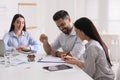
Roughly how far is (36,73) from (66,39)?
116cm

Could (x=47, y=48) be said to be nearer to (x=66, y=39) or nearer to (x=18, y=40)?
(x=66, y=39)

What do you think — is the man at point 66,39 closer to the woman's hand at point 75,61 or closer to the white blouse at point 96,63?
the woman's hand at point 75,61

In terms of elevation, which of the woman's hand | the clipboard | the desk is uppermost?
the woman's hand

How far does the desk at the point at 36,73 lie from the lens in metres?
1.74

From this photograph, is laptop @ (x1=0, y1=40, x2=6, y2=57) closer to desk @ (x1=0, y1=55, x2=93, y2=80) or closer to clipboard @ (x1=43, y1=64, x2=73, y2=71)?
desk @ (x1=0, y1=55, x2=93, y2=80)

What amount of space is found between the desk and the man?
22.3 inches

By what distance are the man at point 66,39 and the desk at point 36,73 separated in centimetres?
57

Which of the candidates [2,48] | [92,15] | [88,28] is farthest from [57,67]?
[92,15]

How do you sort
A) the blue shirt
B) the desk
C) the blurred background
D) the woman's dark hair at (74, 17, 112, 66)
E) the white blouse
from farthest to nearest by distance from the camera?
the blurred background, the blue shirt, the woman's dark hair at (74, 17, 112, 66), the white blouse, the desk

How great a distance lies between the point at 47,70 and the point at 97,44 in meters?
0.53

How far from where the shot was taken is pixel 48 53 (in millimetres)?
2848

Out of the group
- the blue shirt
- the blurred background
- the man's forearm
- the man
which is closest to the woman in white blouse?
the man

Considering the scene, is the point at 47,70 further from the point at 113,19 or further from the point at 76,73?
the point at 113,19

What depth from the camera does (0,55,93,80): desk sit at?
1740mm
